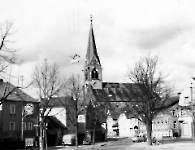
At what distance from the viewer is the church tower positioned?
428 feet

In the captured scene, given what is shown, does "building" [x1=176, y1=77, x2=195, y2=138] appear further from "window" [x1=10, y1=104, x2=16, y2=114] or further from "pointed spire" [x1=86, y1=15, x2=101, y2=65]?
"pointed spire" [x1=86, y1=15, x2=101, y2=65]

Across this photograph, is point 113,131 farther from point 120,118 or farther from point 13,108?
point 13,108

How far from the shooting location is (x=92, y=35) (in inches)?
5044

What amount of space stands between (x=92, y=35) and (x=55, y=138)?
255ft

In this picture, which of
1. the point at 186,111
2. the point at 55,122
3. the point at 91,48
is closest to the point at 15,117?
the point at 55,122

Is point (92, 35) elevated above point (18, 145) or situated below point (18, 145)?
above

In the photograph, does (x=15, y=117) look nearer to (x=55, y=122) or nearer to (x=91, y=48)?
(x=55, y=122)

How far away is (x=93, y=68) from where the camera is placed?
13462cm

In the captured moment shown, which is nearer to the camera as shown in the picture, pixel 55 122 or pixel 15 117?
pixel 15 117

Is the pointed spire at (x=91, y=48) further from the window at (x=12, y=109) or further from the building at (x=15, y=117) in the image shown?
the window at (x=12, y=109)

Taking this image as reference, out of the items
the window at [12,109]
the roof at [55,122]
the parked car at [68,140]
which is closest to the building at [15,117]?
the window at [12,109]

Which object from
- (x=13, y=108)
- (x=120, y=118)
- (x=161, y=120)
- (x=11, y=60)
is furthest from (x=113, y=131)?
(x=11, y=60)

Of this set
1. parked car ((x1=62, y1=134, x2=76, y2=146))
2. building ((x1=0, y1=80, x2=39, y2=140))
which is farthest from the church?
building ((x1=0, y1=80, x2=39, y2=140))

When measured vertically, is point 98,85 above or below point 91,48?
below
